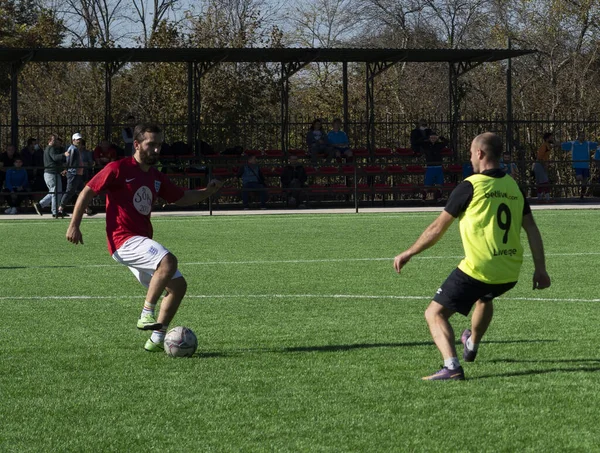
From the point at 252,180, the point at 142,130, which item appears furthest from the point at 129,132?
the point at 142,130

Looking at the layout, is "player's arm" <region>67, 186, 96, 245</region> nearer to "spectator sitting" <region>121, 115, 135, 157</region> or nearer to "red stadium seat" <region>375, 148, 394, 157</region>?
"spectator sitting" <region>121, 115, 135, 157</region>

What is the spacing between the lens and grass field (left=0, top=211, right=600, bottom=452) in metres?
5.54

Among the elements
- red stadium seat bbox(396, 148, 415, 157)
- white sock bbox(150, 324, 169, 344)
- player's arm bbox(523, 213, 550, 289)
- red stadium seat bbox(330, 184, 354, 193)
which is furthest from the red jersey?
red stadium seat bbox(396, 148, 415, 157)

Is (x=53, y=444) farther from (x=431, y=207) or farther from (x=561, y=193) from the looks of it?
(x=561, y=193)

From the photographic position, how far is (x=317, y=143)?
30344 millimetres

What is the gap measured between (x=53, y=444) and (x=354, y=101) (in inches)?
1624

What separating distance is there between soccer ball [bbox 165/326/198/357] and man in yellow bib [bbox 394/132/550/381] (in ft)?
5.70

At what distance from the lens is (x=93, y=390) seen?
21.9 ft

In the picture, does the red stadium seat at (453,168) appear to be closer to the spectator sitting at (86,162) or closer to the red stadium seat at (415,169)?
the red stadium seat at (415,169)

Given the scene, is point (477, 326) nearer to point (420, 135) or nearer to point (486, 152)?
point (486, 152)

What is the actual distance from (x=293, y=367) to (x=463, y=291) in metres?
1.27

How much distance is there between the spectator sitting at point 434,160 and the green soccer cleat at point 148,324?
872 inches

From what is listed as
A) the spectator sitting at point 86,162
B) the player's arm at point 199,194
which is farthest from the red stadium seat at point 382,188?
the player's arm at point 199,194

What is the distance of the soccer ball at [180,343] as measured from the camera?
7.75 metres
